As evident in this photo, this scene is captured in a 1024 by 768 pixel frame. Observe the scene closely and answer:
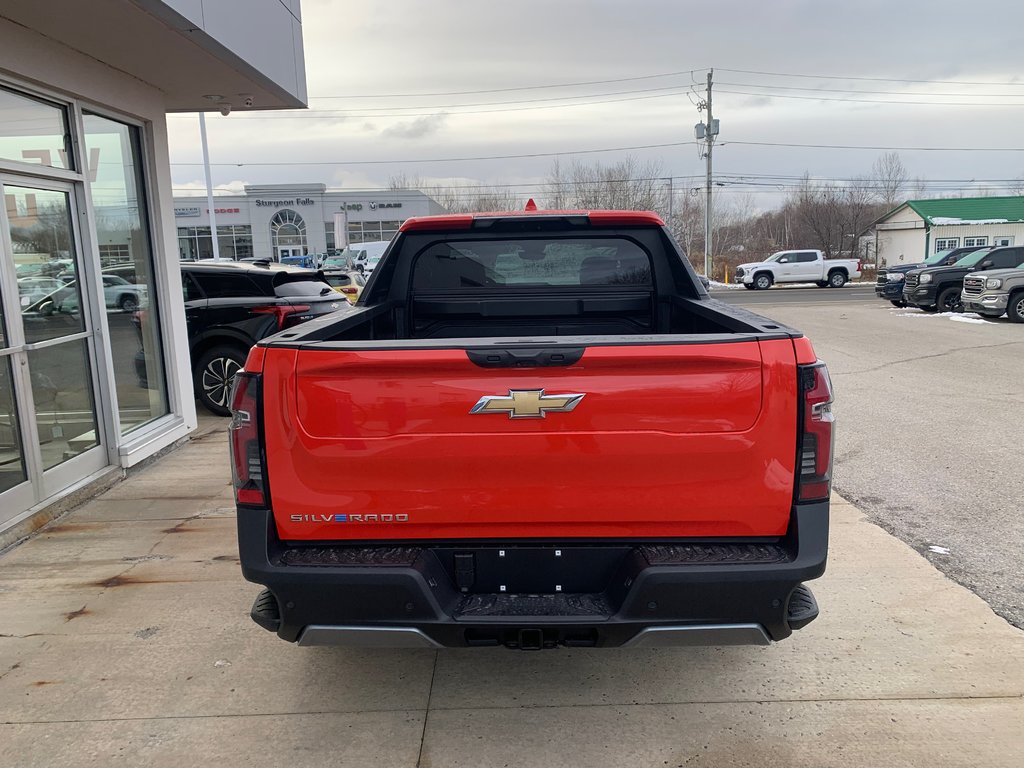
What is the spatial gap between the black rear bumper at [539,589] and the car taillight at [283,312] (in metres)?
6.36

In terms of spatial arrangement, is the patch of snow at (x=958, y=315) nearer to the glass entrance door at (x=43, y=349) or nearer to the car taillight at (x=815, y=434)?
the car taillight at (x=815, y=434)

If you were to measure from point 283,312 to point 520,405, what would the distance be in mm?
6809

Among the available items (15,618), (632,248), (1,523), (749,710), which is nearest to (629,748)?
(749,710)

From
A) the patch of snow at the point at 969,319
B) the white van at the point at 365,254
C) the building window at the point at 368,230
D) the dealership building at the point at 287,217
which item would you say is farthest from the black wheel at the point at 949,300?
the building window at the point at 368,230

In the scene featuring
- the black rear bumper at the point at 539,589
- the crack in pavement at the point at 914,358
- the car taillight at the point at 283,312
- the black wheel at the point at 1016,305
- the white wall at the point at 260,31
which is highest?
the white wall at the point at 260,31

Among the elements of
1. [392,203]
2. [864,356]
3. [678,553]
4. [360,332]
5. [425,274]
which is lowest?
[864,356]

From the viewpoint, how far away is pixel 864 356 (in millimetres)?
12492

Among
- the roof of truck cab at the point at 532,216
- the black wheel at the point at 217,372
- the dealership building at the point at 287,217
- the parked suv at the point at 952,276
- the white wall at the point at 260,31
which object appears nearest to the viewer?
the roof of truck cab at the point at 532,216

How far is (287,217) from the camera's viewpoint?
64.7 meters

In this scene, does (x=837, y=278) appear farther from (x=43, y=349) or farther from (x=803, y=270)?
(x=43, y=349)

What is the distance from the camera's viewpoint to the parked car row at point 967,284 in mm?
16844

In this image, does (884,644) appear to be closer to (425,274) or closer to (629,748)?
(629,748)

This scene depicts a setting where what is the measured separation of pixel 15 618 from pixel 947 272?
21.6m

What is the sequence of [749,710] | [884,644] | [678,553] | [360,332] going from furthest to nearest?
[360,332], [884,644], [749,710], [678,553]
